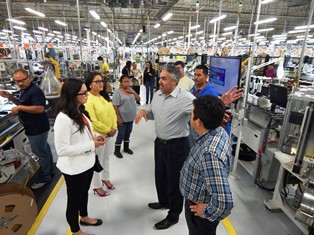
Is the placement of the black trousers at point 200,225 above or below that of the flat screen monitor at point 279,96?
below

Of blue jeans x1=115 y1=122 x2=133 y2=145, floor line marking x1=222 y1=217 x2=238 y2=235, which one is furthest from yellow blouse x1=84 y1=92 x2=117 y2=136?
floor line marking x1=222 y1=217 x2=238 y2=235

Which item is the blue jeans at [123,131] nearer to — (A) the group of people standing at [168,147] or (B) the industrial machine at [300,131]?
(A) the group of people standing at [168,147]

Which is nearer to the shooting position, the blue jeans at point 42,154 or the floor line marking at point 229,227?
the floor line marking at point 229,227

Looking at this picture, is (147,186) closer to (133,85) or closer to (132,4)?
(133,85)

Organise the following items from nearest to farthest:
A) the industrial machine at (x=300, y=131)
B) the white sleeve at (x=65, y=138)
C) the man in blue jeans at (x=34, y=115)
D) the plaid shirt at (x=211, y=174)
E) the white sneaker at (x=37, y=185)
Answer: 1. the plaid shirt at (x=211, y=174)
2. the white sleeve at (x=65, y=138)
3. the industrial machine at (x=300, y=131)
4. the man in blue jeans at (x=34, y=115)
5. the white sneaker at (x=37, y=185)

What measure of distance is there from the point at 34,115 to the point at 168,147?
6.34ft

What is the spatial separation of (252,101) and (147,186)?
2.28m

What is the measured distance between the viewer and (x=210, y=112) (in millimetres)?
1351

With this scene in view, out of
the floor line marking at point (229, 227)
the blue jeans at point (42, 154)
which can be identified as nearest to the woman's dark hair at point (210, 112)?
the floor line marking at point (229, 227)

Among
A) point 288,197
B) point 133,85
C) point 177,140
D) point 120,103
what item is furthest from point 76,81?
point 133,85

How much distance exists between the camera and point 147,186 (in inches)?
132

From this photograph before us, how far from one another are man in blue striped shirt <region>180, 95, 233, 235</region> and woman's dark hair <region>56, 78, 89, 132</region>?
1019 millimetres

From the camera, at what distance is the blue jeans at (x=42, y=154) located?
3.11 meters

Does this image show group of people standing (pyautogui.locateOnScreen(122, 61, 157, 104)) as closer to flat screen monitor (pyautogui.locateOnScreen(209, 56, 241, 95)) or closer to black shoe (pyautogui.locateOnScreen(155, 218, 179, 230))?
flat screen monitor (pyautogui.locateOnScreen(209, 56, 241, 95))
